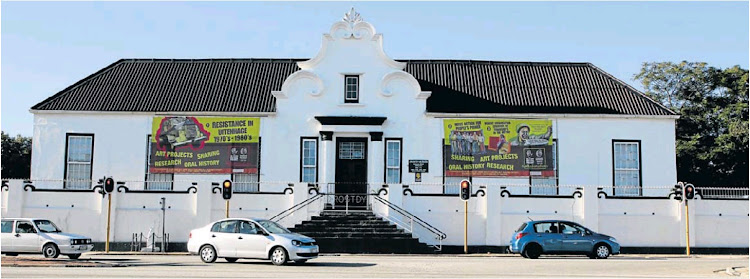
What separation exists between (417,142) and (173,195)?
10.1 m

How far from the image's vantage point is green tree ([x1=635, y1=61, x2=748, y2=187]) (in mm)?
47750

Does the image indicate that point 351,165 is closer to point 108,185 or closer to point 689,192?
point 108,185

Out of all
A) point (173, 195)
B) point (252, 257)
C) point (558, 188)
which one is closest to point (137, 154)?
point (173, 195)

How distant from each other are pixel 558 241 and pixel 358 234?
287 inches

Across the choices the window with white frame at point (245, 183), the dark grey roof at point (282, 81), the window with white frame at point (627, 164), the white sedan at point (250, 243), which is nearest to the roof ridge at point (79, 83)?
the dark grey roof at point (282, 81)

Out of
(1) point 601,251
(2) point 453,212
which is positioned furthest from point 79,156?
(1) point 601,251

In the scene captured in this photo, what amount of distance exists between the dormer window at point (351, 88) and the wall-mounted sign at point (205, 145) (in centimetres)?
389

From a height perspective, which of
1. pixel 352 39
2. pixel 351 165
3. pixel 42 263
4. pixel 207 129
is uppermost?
pixel 352 39

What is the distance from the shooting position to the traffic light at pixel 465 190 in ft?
107

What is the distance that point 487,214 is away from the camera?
111ft

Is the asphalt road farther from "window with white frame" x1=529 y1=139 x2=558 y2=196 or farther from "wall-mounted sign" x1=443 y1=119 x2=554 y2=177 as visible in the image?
"wall-mounted sign" x1=443 y1=119 x2=554 y2=177

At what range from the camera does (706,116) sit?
51500mm

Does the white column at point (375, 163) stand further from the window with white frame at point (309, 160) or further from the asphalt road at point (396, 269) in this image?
the asphalt road at point (396, 269)

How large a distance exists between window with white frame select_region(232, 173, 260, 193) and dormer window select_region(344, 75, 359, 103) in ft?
16.4
